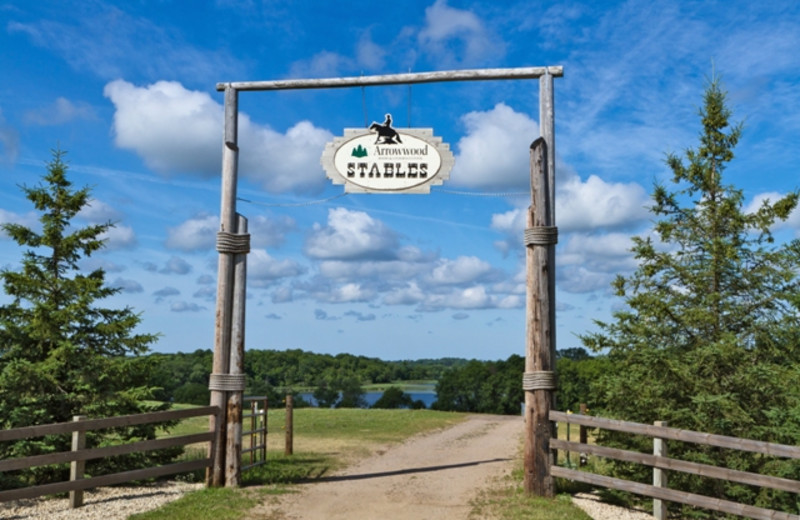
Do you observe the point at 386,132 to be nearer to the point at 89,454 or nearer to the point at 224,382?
the point at 224,382

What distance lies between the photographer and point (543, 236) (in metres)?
9.87

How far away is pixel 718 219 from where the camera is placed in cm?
1317

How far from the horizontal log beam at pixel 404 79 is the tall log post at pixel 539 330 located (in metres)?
1.13

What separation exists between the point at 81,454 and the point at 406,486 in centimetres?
469

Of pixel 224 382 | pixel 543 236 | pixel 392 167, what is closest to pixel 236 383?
pixel 224 382

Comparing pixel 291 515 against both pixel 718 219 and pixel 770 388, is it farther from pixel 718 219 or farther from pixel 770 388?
pixel 718 219

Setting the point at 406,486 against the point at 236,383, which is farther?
the point at 406,486

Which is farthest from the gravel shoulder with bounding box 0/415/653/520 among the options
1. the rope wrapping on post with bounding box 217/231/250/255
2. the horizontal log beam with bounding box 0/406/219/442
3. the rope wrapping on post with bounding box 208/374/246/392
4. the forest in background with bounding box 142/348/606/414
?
the forest in background with bounding box 142/348/606/414

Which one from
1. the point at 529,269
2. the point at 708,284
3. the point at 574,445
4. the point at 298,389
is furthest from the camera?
the point at 298,389

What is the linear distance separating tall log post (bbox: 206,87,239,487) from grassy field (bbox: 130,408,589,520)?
646 millimetres

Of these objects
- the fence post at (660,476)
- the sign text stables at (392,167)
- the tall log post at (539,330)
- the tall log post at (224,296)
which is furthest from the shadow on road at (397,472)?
the sign text stables at (392,167)

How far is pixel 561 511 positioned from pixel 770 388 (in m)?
3.45

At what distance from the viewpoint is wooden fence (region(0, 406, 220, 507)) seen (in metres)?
8.45

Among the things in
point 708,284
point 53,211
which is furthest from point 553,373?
point 53,211
